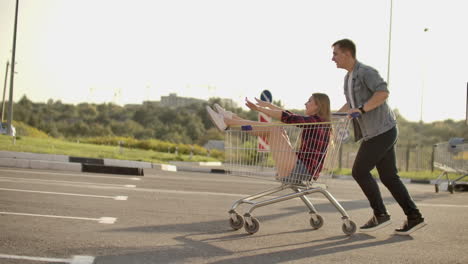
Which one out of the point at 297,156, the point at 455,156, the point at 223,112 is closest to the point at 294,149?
the point at 297,156

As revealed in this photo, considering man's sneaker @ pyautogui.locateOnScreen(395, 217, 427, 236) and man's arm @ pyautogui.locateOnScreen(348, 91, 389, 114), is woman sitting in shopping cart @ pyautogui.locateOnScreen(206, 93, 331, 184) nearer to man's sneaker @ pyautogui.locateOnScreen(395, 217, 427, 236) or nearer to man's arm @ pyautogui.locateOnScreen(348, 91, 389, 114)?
man's arm @ pyautogui.locateOnScreen(348, 91, 389, 114)

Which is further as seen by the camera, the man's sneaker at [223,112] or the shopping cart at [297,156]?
the man's sneaker at [223,112]

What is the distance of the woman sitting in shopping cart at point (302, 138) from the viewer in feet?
17.9

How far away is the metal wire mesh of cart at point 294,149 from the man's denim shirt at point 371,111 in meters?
0.31

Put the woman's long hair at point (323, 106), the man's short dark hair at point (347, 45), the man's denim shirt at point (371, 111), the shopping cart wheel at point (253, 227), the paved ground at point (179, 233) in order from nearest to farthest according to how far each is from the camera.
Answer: the paved ground at point (179, 233)
the shopping cart wheel at point (253, 227)
the woman's long hair at point (323, 106)
the man's denim shirt at point (371, 111)
the man's short dark hair at point (347, 45)

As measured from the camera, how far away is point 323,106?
5.56 m

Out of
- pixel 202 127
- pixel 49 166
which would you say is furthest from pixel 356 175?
pixel 202 127

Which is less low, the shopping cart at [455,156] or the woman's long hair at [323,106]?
the woman's long hair at [323,106]

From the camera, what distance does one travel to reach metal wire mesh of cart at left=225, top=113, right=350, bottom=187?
5449 millimetres

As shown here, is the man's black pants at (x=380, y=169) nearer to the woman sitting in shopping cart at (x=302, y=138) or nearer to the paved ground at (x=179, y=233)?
the paved ground at (x=179, y=233)

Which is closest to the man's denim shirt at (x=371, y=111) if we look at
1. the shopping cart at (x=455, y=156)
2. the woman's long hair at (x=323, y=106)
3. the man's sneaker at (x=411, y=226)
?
the woman's long hair at (x=323, y=106)

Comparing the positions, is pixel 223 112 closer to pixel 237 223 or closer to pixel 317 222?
pixel 237 223

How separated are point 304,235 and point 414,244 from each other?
0.98 metres

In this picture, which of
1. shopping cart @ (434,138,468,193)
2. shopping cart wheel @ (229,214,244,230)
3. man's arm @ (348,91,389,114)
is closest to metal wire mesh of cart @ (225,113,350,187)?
man's arm @ (348,91,389,114)
